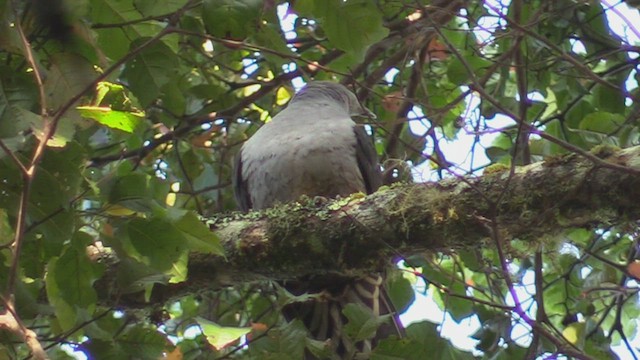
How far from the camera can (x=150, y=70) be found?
104 inches

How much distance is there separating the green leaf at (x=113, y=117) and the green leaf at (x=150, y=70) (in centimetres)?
35

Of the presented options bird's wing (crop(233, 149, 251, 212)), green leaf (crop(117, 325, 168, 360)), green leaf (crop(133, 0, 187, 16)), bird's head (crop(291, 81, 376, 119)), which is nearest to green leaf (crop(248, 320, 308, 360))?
green leaf (crop(117, 325, 168, 360))

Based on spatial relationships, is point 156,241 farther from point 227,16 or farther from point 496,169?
point 496,169

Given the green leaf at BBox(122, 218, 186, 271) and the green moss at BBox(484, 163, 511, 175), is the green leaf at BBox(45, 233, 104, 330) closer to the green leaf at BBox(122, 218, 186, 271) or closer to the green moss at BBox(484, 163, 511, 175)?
the green leaf at BBox(122, 218, 186, 271)

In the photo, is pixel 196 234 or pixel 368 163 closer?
pixel 196 234

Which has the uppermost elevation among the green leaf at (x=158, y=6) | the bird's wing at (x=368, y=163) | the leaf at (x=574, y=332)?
the green leaf at (x=158, y=6)

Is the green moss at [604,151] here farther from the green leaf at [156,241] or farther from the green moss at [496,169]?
the green leaf at [156,241]

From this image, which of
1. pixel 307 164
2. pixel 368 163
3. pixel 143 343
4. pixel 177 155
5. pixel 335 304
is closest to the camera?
pixel 143 343

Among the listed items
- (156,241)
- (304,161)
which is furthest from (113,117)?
(304,161)

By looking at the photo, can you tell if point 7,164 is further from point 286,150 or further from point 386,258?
point 286,150

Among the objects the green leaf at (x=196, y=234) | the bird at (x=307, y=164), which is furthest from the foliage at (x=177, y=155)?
the bird at (x=307, y=164)

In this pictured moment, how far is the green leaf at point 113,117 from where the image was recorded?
7.27 feet

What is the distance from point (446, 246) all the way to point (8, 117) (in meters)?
1.33

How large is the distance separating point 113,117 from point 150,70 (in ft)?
1.34
